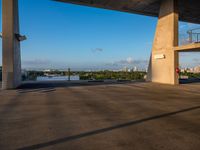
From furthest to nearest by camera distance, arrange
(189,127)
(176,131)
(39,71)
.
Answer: (39,71) < (189,127) < (176,131)

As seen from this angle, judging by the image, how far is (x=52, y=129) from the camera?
432cm

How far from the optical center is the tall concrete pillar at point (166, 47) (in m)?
16.4

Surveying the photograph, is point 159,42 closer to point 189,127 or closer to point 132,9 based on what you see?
point 132,9

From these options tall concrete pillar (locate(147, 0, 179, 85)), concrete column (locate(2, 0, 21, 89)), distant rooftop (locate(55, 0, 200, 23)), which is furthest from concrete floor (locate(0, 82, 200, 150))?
distant rooftop (locate(55, 0, 200, 23))

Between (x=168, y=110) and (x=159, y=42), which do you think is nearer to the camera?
(x=168, y=110)

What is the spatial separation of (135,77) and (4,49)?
16.9 metres

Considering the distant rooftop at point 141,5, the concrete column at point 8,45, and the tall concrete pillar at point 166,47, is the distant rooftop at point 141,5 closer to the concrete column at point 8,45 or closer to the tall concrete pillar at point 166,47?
the tall concrete pillar at point 166,47

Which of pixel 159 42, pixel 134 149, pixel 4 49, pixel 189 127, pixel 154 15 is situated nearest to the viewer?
pixel 134 149

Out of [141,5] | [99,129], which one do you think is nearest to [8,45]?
[99,129]

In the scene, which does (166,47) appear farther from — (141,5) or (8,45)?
(8,45)

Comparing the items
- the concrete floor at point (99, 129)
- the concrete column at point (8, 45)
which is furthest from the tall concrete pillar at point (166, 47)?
the concrete column at point (8, 45)

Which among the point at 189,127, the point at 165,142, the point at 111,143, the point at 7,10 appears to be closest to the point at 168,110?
the point at 189,127

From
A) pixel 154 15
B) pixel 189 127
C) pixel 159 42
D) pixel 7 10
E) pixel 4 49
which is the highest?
pixel 154 15

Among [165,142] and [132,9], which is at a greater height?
[132,9]
